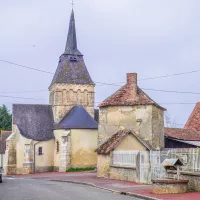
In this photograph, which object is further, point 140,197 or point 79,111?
point 79,111

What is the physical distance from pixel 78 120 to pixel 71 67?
28.2 ft

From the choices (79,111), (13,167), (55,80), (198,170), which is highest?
(55,80)

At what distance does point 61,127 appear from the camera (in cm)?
4838

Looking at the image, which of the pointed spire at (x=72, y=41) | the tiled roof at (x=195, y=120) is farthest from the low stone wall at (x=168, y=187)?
the pointed spire at (x=72, y=41)

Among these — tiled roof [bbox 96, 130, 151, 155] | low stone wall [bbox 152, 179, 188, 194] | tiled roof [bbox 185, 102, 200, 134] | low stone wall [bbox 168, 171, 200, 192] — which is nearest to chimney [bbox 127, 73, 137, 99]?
tiled roof [bbox 96, 130, 151, 155]

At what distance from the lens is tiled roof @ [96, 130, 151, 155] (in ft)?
99.4

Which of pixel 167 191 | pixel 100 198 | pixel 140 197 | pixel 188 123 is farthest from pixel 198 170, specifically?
pixel 188 123

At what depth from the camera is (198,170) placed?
1858 centimetres

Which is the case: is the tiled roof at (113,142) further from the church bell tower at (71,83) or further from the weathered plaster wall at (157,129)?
the church bell tower at (71,83)

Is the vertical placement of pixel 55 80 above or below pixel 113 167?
above

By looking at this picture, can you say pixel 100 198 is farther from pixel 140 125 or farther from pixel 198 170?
pixel 140 125

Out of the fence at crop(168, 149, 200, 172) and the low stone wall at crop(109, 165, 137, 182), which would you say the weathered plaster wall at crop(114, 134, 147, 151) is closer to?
the low stone wall at crop(109, 165, 137, 182)

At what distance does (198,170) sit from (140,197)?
10.8 ft

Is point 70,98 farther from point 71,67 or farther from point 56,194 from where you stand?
point 56,194
